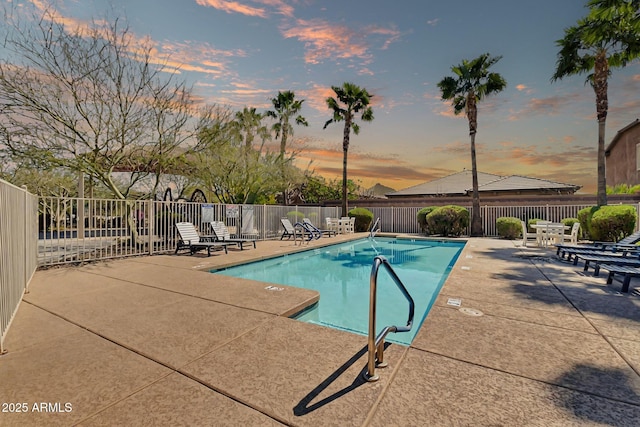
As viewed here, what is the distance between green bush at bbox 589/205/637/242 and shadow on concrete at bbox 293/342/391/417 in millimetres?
12900

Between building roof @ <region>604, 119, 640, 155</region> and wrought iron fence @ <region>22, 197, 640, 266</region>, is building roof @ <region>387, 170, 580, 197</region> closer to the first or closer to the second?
wrought iron fence @ <region>22, 197, 640, 266</region>

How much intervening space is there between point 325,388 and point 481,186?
2558 cm

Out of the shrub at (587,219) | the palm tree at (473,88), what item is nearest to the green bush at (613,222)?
the shrub at (587,219)

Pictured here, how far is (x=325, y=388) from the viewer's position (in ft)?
6.33

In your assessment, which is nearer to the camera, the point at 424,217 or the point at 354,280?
the point at 354,280

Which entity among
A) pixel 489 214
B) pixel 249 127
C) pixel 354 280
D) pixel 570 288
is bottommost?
pixel 354 280

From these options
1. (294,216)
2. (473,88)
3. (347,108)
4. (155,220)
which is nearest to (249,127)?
(347,108)

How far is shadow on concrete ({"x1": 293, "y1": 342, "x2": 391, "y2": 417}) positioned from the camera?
172 centimetres

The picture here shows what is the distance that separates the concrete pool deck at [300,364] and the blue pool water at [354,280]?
0.72 metres

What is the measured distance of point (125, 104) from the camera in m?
9.20

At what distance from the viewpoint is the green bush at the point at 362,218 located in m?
19.2

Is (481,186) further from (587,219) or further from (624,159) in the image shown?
(624,159)

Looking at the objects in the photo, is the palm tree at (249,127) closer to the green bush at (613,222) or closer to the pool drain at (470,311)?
the pool drain at (470,311)

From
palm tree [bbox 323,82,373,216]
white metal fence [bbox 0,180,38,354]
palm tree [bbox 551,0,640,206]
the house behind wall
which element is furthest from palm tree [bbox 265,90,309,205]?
the house behind wall
